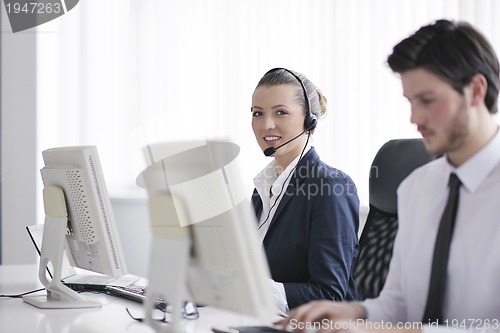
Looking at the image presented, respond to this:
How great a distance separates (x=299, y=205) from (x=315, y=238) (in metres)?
0.13

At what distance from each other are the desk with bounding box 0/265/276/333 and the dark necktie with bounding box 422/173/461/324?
0.39 meters

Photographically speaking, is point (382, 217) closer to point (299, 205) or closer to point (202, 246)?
point (299, 205)

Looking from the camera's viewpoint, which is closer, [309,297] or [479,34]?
[479,34]

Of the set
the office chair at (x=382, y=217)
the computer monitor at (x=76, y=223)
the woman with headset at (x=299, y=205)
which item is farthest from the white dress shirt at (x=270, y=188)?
the computer monitor at (x=76, y=223)

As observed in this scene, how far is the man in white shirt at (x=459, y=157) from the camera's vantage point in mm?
1294

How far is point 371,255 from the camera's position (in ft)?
5.98

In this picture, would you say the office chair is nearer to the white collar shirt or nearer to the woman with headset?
the woman with headset

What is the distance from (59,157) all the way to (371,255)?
999mm

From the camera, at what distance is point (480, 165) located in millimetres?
1329

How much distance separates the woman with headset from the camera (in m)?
1.97

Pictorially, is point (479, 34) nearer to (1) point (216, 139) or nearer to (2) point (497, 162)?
(2) point (497, 162)

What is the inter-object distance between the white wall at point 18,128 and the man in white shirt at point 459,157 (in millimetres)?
3175

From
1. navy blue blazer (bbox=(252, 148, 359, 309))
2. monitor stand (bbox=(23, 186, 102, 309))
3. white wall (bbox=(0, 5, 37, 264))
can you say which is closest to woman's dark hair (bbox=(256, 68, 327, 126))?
navy blue blazer (bbox=(252, 148, 359, 309))

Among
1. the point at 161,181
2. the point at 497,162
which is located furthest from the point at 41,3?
the point at 497,162
